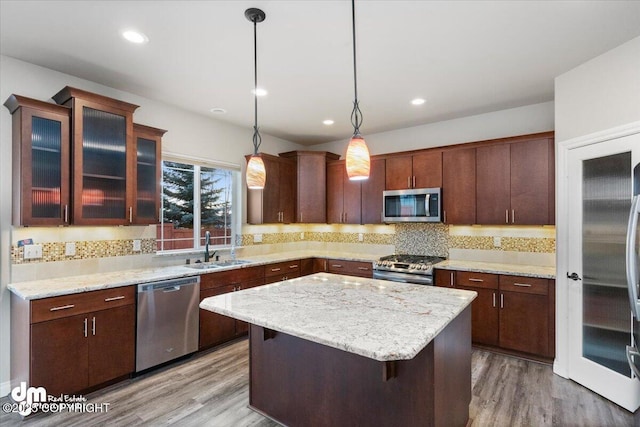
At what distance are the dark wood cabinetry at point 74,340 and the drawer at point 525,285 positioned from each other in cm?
361

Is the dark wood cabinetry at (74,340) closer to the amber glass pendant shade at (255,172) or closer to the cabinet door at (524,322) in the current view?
the amber glass pendant shade at (255,172)

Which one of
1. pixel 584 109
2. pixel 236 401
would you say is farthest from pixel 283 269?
pixel 584 109

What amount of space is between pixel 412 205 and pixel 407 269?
0.85m

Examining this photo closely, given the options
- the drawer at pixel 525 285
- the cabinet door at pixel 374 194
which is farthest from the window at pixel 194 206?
the drawer at pixel 525 285

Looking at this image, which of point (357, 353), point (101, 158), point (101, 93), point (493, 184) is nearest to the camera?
point (357, 353)

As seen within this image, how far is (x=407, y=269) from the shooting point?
401cm

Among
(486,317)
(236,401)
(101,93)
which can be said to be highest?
(101,93)

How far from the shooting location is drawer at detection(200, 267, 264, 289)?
3.53m

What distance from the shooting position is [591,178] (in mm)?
2803

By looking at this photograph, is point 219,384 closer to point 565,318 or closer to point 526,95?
point 565,318

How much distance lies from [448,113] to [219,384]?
390 cm

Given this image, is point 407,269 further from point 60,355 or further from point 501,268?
point 60,355

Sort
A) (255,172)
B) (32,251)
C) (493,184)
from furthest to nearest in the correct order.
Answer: (493,184) → (32,251) → (255,172)

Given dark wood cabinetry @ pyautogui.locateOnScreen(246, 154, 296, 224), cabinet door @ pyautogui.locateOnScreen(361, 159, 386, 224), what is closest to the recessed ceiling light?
dark wood cabinetry @ pyautogui.locateOnScreen(246, 154, 296, 224)
